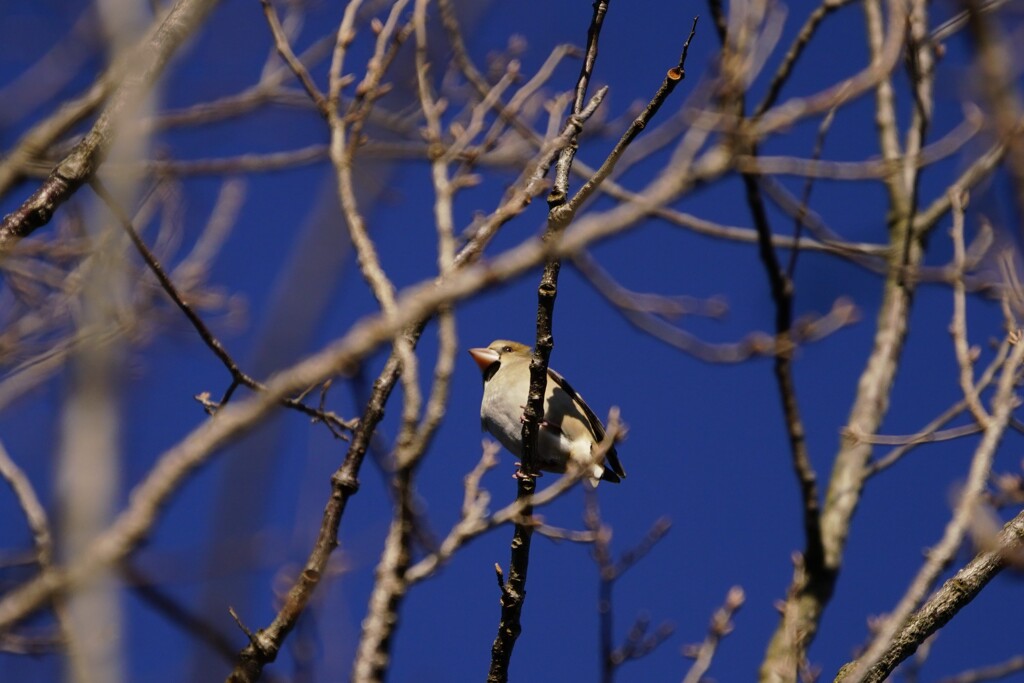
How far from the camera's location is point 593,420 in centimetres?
530

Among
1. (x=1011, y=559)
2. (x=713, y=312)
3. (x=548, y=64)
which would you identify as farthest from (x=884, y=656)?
(x=548, y=64)

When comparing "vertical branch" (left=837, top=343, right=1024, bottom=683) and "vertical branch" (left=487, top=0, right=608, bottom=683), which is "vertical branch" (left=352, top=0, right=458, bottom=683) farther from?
"vertical branch" (left=837, top=343, right=1024, bottom=683)

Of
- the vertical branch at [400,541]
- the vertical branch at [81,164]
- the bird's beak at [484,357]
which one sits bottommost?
the vertical branch at [400,541]

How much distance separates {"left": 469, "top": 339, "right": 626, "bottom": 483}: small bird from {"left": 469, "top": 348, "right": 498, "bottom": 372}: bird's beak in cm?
47

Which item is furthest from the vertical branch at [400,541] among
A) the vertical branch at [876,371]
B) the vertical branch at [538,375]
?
the vertical branch at [876,371]

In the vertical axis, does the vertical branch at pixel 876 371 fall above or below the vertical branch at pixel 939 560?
above

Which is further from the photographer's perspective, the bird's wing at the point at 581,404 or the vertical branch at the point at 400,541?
the bird's wing at the point at 581,404

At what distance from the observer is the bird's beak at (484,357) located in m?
5.85

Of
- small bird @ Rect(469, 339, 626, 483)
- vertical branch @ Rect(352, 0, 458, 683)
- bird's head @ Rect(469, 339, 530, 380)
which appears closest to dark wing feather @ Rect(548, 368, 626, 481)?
small bird @ Rect(469, 339, 626, 483)

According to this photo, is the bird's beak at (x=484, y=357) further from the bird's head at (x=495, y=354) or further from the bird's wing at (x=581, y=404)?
the bird's wing at (x=581, y=404)

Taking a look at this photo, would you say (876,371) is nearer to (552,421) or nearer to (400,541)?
(552,421)

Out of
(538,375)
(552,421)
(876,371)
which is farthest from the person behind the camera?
(876,371)

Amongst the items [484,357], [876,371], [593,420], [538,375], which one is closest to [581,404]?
[593,420]

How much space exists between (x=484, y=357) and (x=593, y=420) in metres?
0.86
